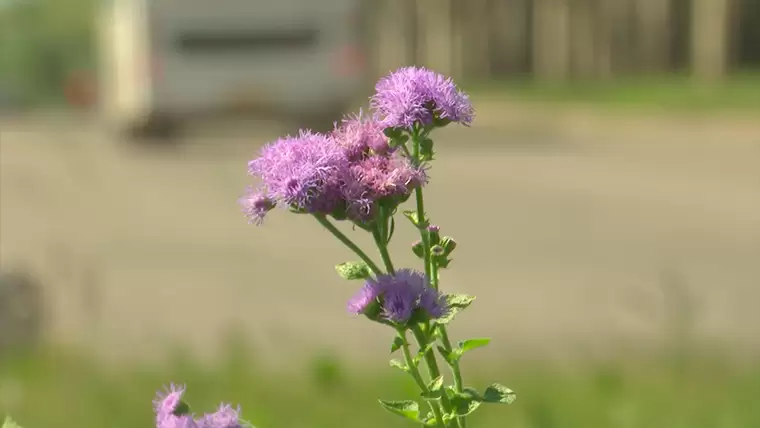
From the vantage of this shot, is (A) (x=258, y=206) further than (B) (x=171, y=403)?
Yes

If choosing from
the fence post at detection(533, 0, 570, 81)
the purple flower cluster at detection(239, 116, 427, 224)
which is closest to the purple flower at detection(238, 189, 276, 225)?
the purple flower cluster at detection(239, 116, 427, 224)

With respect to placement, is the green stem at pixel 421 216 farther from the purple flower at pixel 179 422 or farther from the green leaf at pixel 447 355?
the purple flower at pixel 179 422

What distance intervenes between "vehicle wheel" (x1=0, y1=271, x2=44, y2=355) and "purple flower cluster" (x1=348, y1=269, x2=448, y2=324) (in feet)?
12.7

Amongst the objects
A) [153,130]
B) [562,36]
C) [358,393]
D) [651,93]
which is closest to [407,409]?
[358,393]

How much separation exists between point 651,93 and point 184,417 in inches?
1004

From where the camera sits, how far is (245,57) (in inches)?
760

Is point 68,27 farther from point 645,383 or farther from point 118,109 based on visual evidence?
point 645,383

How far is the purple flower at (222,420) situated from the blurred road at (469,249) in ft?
11.1

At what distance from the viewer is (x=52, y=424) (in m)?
4.33

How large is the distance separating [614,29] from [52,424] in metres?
34.1

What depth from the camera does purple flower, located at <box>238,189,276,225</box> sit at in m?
1.68

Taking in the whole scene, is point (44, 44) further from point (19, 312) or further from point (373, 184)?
point (373, 184)

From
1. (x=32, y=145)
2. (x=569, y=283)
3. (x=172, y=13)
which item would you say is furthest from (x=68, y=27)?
(x=569, y=283)

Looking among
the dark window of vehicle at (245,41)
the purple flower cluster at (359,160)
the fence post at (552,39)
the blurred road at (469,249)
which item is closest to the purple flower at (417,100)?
the purple flower cluster at (359,160)
